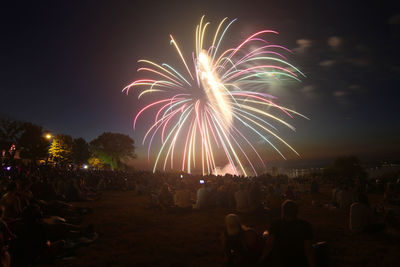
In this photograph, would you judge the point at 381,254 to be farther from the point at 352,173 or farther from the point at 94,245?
the point at 352,173

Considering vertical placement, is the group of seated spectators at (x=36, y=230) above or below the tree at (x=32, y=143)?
below

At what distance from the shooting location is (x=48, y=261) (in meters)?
5.78

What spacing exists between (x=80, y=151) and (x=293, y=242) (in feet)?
273

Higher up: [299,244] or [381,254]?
[299,244]

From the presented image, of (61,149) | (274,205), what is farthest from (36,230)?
(61,149)

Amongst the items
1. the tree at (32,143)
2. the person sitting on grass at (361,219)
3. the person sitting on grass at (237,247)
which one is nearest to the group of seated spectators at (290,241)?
the person sitting on grass at (237,247)

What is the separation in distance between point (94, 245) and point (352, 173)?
169ft

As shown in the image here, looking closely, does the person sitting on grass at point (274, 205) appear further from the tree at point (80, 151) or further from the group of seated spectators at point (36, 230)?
the tree at point (80, 151)

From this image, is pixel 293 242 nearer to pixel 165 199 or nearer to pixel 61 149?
pixel 165 199

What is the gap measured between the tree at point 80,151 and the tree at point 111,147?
23.0 ft

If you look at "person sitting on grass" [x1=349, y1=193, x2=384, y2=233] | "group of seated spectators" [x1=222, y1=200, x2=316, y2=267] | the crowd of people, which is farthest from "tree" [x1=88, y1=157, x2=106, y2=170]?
"group of seated spectators" [x1=222, y1=200, x2=316, y2=267]

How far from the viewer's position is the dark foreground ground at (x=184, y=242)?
602 cm

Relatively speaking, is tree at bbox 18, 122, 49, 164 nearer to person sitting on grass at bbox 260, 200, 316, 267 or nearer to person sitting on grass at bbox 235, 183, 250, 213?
person sitting on grass at bbox 235, 183, 250, 213

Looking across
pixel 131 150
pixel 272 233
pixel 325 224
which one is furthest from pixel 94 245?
pixel 131 150
